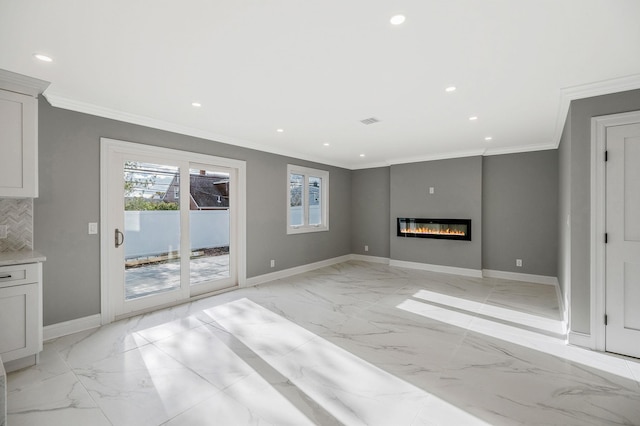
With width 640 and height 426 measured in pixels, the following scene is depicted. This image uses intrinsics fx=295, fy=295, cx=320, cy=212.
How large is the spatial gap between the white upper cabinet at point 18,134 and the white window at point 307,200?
383 centimetres

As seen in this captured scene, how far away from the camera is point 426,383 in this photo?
231 centimetres

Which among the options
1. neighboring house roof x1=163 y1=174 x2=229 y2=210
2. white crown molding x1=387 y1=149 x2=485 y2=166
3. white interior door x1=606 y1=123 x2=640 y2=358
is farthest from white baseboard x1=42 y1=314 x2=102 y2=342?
white crown molding x1=387 y1=149 x2=485 y2=166

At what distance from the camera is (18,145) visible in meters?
2.67

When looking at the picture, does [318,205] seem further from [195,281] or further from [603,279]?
[603,279]

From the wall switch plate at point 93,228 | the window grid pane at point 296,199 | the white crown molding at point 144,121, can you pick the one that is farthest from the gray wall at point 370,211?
the wall switch plate at point 93,228

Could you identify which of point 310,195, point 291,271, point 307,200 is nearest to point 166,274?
point 291,271

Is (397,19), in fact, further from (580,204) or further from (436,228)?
(436,228)

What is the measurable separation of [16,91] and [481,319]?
5.43m

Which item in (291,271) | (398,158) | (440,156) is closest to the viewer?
(291,271)

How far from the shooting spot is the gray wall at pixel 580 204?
Result: 2879 mm

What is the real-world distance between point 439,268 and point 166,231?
17.3 feet

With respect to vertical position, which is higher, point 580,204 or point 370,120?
point 370,120

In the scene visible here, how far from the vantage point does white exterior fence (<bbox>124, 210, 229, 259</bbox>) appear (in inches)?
149

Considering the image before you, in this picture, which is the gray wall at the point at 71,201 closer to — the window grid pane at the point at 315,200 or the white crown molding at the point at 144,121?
the white crown molding at the point at 144,121
